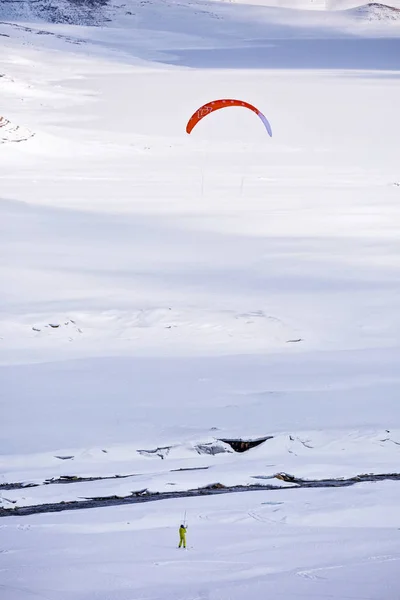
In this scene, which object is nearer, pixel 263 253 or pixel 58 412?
pixel 58 412

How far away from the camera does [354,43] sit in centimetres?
9956

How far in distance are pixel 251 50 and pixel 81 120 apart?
5125cm

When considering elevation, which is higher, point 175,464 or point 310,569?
point 310,569

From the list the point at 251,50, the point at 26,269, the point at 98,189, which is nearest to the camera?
the point at 26,269

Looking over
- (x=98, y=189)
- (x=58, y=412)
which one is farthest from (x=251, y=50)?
(x=58, y=412)

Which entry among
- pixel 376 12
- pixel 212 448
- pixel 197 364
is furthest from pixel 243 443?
pixel 376 12

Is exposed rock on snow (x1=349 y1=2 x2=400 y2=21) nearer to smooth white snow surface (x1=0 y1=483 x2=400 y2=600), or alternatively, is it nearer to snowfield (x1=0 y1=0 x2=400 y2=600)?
snowfield (x1=0 y1=0 x2=400 y2=600)

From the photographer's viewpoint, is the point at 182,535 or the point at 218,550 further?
the point at 218,550

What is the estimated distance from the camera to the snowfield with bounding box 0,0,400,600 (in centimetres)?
941

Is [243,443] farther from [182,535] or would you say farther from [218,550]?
[182,535]

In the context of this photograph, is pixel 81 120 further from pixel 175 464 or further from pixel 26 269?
pixel 175 464

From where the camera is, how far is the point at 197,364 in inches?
596

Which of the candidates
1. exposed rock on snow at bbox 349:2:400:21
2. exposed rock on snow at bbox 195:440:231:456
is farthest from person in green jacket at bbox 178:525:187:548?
exposed rock on snow at bbox 349:2:400:21

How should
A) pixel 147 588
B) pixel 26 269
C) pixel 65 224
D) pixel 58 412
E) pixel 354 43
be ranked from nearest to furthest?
pixel 147 588 < pixel 58 412 < pixel 26 269 < pixel 65 224 < pixel 354 43
